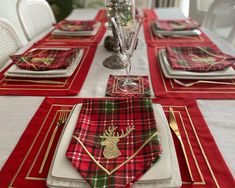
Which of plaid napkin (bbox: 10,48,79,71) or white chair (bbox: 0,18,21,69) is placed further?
white chair (bbox: 0,18,21,69)

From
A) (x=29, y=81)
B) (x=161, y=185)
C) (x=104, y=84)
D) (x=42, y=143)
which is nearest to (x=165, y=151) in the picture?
(x=161, y=185)

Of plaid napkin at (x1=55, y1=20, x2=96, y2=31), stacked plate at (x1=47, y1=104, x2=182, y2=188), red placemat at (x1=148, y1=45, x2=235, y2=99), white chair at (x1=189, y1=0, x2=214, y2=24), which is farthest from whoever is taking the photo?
white chair at (x1=189, y1=0, x2=214, y2=24)

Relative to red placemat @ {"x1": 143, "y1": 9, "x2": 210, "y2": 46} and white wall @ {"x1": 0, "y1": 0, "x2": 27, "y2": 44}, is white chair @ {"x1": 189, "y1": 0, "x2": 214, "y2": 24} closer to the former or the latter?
red placemat @ {"x1": 143, "y1": 9, "x2": 210, "y2": 46}

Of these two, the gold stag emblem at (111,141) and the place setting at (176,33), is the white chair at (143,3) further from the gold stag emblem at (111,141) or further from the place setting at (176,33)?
the gold stag emblem at (111,141)

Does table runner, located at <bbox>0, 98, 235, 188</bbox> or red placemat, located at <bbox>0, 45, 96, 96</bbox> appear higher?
table runner, located at <bbox>0, 98, 235, 188</bbox>

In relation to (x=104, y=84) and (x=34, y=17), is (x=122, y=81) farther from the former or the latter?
(x=34, y=17)

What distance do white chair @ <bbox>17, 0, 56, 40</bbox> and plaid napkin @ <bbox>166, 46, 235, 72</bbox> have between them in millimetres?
814

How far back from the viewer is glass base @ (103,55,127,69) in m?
0.91

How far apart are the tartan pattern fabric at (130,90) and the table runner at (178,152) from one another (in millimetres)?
81

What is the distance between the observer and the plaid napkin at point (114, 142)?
17.3 inches

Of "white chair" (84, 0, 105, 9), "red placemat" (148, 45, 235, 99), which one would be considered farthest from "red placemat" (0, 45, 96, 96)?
"white chair" (84, 0, 105, 9)

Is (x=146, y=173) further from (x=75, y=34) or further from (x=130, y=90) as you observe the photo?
(x=75, y=34)

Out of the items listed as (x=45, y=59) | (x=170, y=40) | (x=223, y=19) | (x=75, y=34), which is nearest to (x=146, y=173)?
(x=45, y=59)

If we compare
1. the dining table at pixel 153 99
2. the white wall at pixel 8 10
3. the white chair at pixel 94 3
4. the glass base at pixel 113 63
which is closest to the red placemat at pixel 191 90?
the dining table at pixel 153 99
